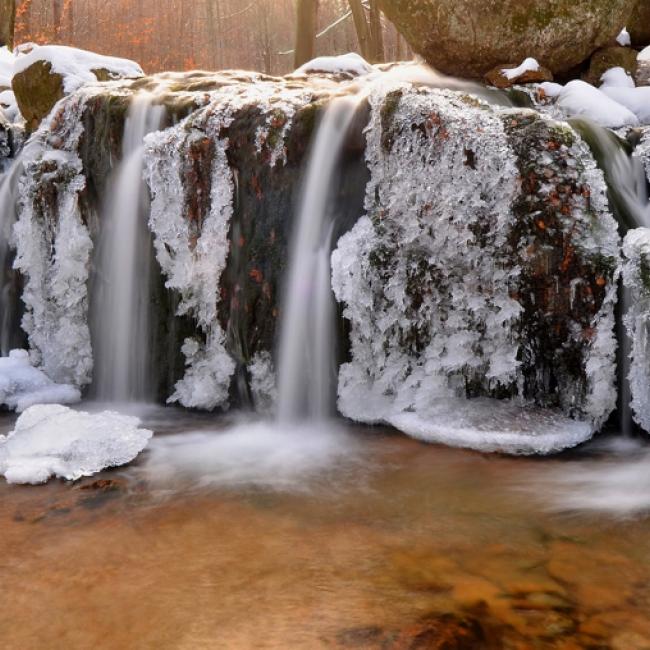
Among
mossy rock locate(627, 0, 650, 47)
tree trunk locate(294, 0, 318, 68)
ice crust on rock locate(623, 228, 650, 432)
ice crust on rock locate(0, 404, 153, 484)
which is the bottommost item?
ice crust on rock locate(0, 404, 153, 484)

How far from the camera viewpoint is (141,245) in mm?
4711

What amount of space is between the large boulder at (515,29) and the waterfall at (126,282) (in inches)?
103

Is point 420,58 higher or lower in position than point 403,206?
higher

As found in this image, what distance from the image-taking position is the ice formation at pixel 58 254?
490 centimetres

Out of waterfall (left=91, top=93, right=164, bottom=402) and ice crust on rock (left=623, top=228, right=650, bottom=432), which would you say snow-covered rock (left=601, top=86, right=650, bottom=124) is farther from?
waterfall (left=91, top=93, right=164, bottom=402)

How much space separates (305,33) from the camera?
1060 centimetres

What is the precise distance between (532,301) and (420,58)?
3767 millimetres

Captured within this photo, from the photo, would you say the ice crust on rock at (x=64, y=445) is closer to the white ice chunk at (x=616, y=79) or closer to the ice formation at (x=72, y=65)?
the ice formation at (x=72, y=65)

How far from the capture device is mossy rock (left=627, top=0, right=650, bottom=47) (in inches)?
252

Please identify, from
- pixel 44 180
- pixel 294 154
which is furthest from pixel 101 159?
pixel 294 154

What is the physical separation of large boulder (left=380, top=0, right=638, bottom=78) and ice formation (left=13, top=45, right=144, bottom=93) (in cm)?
318

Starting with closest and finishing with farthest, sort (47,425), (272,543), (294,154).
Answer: (272,543) → (47,425) → (294,154)

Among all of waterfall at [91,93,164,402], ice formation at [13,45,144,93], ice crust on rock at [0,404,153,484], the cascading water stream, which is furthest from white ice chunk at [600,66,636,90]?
ice crust on rock at [0,404,153,484]

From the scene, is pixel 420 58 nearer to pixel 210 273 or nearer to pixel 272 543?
pixel 210 273
